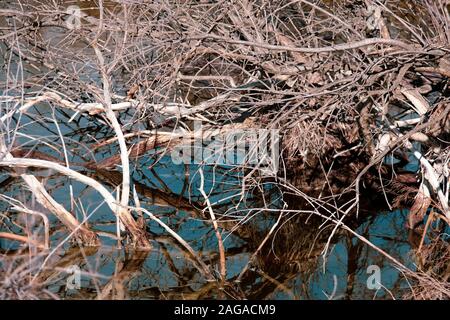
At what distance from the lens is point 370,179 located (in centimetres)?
1085

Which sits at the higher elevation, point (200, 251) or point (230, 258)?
point (200, 251)

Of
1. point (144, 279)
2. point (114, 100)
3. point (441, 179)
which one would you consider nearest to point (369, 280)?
point (441, 179)

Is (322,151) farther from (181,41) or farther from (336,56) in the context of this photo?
(181,41)

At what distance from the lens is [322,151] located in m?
10.6

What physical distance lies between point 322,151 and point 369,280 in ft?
8.98

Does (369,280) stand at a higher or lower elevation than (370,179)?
lower

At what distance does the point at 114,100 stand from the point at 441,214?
428 cm

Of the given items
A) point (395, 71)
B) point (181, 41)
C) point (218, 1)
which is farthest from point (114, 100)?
point (395, 71)
